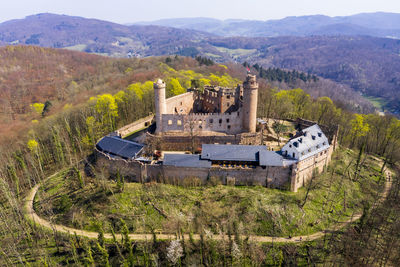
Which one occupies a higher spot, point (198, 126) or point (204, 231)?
point (198, 126)

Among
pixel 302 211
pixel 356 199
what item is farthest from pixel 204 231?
pixel 356 199

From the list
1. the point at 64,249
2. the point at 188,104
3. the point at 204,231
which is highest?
the point at 188,104

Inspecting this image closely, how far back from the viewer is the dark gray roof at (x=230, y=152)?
4172 cm

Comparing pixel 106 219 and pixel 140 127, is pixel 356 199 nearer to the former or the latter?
pixel 106 219

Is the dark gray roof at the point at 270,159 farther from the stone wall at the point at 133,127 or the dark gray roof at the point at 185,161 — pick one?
the stone wall at the point at 133,127

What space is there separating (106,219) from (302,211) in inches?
1134

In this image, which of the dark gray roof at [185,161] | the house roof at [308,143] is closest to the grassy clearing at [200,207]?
the dark gray roof at [185,161]

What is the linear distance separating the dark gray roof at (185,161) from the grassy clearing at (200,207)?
369 centimetres

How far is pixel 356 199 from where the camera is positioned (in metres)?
42.2

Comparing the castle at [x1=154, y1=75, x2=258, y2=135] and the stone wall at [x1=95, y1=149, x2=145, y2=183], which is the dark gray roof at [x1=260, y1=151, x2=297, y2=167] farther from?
the stone wall at [x1=95, y1=149, x2=145, y2=183]

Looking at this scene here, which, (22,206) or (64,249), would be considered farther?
(22,206)

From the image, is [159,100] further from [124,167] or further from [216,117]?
[124,167]

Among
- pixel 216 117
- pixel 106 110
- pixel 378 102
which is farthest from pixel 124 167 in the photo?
pixel 378 102

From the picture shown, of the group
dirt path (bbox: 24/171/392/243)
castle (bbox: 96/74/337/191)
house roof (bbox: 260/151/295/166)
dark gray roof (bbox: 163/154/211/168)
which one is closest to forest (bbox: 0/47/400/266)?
dirt path (bbox: 24/171/392/243)
